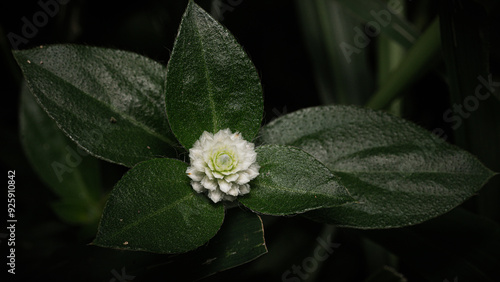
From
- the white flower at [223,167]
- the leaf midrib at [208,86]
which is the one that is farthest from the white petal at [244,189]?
the leaf midrib at [208,86]

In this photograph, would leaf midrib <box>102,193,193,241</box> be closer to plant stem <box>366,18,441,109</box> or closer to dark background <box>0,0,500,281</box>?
dark background <box>0,0,500,281</box>

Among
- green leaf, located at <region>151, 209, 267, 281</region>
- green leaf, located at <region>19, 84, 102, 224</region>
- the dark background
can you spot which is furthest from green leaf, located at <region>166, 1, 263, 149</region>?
green leaf, located at <region>19, 84, 102, 224</region>

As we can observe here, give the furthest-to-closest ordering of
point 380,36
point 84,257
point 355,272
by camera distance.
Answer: point 380,36, point 355,272, point 84,257

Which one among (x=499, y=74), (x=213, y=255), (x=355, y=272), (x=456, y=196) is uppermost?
(x=499, y=74)

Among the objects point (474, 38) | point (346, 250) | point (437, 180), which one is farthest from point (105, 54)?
point (346, 250)

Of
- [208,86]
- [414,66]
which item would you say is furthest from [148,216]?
[414,66]

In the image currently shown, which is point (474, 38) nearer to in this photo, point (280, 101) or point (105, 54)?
point (280, 101)
